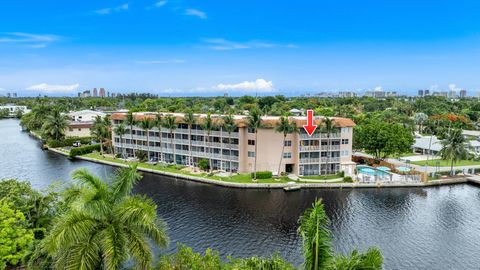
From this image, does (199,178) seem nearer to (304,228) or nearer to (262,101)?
(304,228)

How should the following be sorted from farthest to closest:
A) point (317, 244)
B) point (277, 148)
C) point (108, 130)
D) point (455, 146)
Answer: point (108, 130)
point (455, 146)
point (277, 148)
point (317, 244)

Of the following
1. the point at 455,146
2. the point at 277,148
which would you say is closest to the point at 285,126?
the point at 277,148

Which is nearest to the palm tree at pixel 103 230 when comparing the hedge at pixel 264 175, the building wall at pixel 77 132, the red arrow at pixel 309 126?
the hedge at pixel 264 175

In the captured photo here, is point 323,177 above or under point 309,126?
under

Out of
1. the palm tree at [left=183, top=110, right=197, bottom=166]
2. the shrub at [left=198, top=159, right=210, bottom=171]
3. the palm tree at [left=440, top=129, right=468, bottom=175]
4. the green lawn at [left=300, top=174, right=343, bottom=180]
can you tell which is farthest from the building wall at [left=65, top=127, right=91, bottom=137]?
the palm tree at [left=440, top=129, right=468, bottom=175]

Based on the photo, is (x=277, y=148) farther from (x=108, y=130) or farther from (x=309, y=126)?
(x=108, y=130)

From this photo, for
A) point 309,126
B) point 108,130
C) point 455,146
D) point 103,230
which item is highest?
point 103,230

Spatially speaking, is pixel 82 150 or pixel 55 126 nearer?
pixel 82 150
